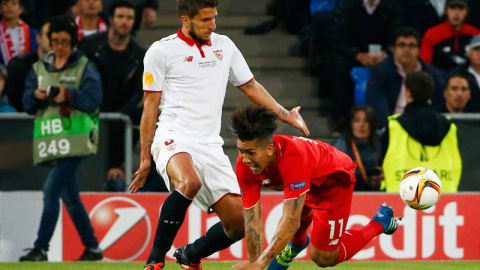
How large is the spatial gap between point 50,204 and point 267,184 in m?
3.46

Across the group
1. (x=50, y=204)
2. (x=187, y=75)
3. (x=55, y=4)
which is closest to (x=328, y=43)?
(x=55, y=4)

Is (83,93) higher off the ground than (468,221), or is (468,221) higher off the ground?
(83,93)

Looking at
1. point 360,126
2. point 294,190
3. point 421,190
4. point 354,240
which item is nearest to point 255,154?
point 294,190

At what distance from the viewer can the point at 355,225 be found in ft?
38.4

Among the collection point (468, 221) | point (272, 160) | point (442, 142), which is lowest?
point (468, 221)

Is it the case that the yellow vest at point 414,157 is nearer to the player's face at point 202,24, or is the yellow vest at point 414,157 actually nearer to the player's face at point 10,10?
the player's face at point 202,24

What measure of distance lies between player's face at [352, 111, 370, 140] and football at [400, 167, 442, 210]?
2964mm

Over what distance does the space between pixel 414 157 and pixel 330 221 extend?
3036 millimetres

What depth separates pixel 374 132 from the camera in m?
12.4

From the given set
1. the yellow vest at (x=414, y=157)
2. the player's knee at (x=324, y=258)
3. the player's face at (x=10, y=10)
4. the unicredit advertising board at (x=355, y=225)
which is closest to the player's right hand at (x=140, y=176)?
the player's knee at (x=324, y=258)

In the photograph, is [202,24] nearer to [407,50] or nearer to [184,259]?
[184,259]

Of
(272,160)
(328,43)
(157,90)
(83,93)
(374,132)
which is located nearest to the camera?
(272,160)

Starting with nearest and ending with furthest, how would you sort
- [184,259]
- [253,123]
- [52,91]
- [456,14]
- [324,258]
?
1. [253,123]
2. [184,259]
3. [324,258]
4. [52,91]
5. [456,14]

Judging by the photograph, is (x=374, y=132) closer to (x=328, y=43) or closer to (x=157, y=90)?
(x=328, y=43)
